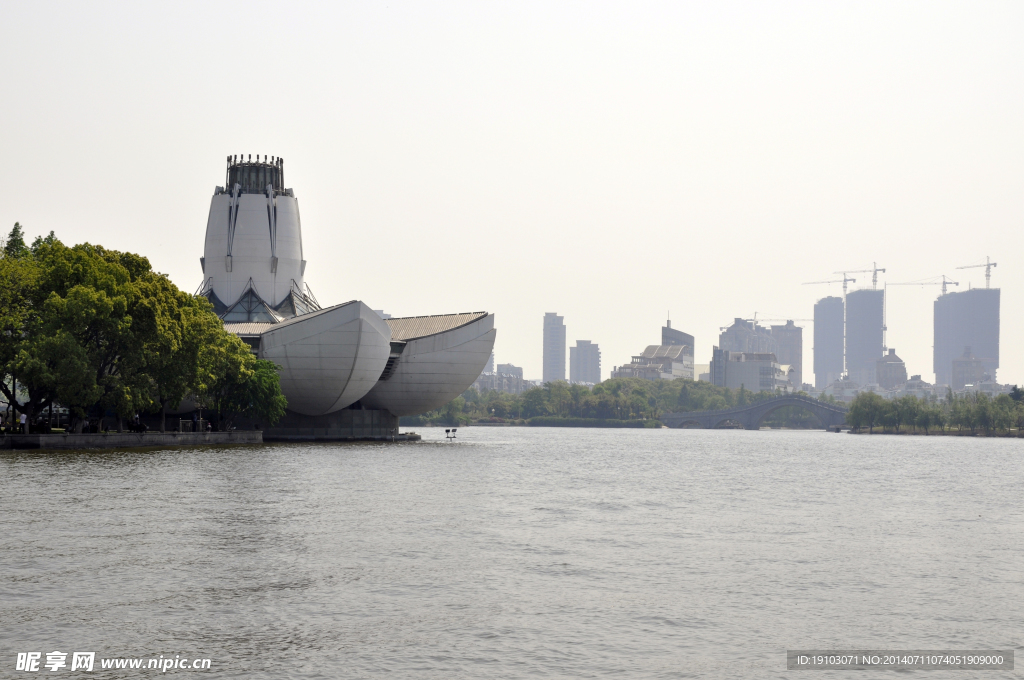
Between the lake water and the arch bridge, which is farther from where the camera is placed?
the arch bridge

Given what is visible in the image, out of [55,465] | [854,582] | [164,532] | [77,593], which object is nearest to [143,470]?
[55,465]

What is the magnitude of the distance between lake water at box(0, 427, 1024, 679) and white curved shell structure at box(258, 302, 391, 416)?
35155 millimetres

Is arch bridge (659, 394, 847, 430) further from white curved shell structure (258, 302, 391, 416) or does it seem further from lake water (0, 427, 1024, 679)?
lake water (0, 427, 1024, 679)

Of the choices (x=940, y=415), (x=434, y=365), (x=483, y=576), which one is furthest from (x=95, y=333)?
(x=940, y=415)

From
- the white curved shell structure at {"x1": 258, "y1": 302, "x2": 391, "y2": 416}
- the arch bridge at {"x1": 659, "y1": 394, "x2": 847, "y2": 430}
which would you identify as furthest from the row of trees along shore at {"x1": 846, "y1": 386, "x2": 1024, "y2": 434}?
the white curved shell structure at {"x1": 258, "y1": 302, "x2": 391, "y2": 416}

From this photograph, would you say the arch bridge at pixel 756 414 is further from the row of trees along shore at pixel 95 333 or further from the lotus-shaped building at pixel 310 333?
the row of trees along shore at pixel 95 333

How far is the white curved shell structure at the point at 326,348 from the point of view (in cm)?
7050

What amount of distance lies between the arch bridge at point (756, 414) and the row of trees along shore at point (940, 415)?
30172mm

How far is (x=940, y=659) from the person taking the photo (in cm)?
1289

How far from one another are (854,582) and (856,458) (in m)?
50.9

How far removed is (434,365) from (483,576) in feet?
207

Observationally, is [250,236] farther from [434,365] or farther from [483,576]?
[483,576]

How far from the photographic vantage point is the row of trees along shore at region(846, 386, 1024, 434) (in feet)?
422

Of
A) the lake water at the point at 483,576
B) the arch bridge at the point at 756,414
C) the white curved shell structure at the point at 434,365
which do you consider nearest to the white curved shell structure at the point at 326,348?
the white curved shell structure at the point at 434,365
